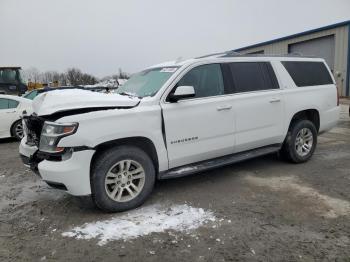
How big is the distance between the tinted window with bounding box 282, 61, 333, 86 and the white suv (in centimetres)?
3

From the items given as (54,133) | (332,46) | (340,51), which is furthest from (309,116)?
(332,46)

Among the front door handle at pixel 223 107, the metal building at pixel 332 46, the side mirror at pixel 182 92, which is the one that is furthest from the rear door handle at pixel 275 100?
the metal building at pixel 332 46

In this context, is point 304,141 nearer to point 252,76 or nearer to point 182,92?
point 252,76

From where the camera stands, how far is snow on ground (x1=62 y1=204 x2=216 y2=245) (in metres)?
3.51

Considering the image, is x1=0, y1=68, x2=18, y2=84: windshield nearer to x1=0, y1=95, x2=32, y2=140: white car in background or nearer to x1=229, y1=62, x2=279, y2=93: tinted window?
x1=0, y1=95, x2=32, y2=140: white car in background

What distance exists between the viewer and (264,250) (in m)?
3.09

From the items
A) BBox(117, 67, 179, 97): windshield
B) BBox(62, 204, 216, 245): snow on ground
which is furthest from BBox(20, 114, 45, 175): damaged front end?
BBox(117, 67, 179, 97): windshield

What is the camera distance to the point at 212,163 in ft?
15.5

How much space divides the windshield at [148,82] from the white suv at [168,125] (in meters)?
0.02

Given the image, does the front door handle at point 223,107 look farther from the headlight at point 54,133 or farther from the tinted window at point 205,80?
the headlight at point 54,133

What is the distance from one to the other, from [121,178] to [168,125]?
88 cm

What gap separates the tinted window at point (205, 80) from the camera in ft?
15.2

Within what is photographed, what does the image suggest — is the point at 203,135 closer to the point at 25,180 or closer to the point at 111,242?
the point at 111,242

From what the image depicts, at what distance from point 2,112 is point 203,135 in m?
7.17
